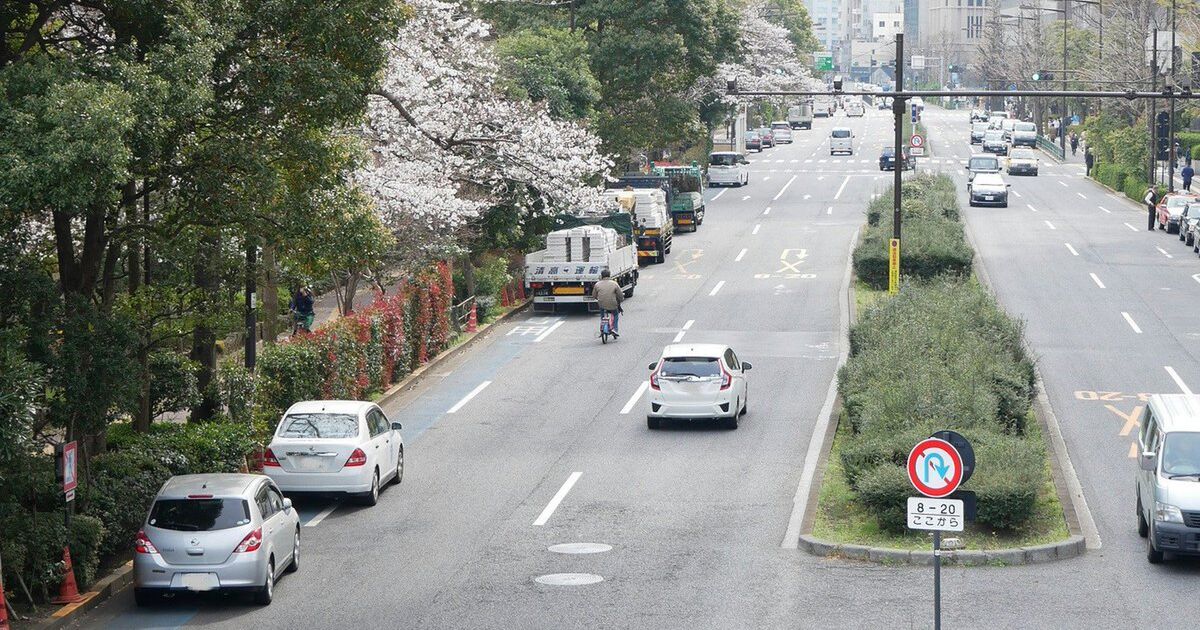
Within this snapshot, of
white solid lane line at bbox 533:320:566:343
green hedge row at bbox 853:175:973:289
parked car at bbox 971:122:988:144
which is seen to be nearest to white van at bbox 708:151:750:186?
green hedge row at bbox 853:175:973:289

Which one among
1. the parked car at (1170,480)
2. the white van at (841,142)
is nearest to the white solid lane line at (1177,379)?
the parked car at (1170,480)

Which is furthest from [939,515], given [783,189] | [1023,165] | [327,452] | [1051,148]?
[1051,148]

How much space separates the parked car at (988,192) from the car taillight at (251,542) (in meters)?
56.9

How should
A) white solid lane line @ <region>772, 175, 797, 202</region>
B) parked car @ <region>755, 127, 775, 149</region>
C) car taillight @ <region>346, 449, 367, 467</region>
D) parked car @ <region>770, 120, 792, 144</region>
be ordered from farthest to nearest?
parked car @ <region>770, 120, 792, 144</region>
parked car @ <region>755, 127, 775, 149</region>
white solid lane line @ <region>772, 175, 797, 202</region>
car taillight @ <region>346, 449, 367, 467</region>

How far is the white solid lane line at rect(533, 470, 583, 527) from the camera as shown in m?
21.2

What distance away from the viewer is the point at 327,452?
2175cm

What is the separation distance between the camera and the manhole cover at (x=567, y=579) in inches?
698

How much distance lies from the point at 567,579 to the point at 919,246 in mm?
26688

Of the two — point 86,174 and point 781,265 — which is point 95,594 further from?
point 781,265

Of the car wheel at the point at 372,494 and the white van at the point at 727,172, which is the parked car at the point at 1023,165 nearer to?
the white van at the point at 727,172

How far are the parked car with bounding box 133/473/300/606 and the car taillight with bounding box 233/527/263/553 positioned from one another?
Answer: 0.04ft

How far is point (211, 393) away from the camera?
948 inches

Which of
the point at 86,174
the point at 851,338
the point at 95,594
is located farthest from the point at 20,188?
the point at 851,338

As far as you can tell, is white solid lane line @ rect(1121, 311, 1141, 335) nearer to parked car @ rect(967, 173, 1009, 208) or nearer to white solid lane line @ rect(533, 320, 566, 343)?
white solid lane line @ rect(533, 320, 566, 343)
